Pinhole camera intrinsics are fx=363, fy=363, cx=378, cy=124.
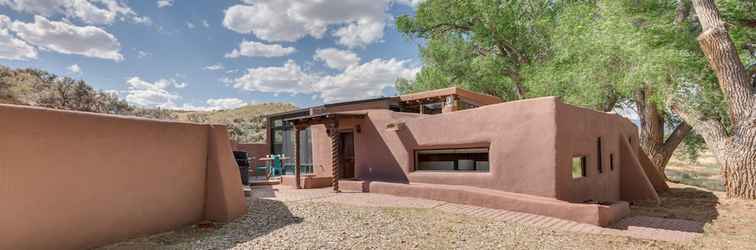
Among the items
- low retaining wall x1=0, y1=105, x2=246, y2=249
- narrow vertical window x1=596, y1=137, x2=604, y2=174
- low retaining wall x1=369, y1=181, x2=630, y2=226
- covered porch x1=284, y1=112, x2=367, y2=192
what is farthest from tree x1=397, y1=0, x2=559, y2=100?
low retaining wall x1=0, y1=105, x2=246, y2=249

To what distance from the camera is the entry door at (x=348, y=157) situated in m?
12.9

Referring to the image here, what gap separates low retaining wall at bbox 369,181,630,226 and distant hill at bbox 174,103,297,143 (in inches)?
990

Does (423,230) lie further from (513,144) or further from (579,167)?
(579,167)

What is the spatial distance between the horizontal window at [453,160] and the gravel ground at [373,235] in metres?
2.34

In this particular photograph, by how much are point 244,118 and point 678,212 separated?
43.5 m

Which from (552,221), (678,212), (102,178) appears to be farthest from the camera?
(678,212)

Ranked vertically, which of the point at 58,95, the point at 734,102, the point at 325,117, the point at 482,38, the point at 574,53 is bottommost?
the point at 325,117

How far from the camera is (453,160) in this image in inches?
386

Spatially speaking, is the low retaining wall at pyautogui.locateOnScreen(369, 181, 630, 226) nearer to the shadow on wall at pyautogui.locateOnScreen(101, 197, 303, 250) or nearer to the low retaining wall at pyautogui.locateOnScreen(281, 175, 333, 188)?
the low retaining wall at pyautogui.locateOnScreen(281, 175, 333, 188)

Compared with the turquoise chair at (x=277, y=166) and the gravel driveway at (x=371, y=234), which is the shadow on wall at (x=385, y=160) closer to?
the gravel driveway at (x=371, y=234)

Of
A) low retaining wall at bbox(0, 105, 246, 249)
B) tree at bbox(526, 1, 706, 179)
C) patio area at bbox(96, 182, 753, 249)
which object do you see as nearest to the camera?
low retaining wall at bbox(0, 105, 246, 249)

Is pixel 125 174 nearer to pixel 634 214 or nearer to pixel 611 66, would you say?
pixel 634 214

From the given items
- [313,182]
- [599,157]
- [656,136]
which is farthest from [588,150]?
[656,136]

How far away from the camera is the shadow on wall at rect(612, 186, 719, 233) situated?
6.93m
